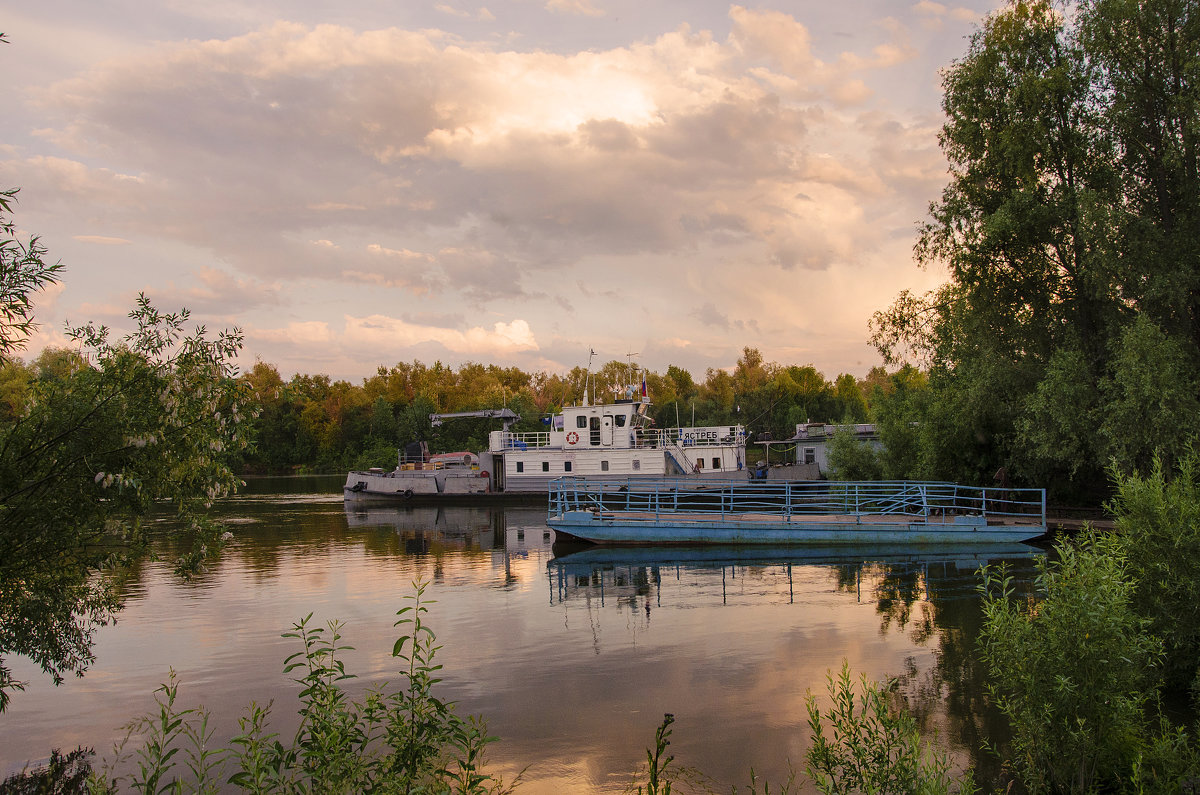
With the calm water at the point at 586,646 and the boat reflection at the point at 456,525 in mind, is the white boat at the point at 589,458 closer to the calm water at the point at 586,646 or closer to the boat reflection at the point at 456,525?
the boat reflection at the point at 456,525

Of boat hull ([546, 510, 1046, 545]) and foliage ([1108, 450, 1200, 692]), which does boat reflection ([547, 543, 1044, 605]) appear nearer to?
boat hull ([546, 510, 1046, 545])

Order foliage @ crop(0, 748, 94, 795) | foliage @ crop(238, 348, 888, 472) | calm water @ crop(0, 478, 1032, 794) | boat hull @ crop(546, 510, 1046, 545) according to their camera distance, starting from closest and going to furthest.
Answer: foliage @ crop(0, 748, 94, 795) → calm water @ crop(0, 478, 1032, 794) → boat hull @ crop(546, 510, 1046, 545) → foliage @ crop(238, 348, 888, 472)

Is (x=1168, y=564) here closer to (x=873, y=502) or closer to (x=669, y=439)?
(x=873, y=502)

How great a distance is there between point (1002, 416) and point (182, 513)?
25598 mm

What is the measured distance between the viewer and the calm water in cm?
941

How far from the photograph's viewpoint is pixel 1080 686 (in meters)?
6.58

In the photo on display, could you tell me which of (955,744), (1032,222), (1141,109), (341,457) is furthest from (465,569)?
(341,457)

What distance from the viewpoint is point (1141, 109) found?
70.4 ft

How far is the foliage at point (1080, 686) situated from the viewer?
6.48 m

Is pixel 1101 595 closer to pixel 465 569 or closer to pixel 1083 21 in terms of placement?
pixel 465 569

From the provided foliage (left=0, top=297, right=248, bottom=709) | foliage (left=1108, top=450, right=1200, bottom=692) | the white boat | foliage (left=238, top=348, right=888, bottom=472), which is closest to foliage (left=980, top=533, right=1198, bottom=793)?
foliage (left=1108, top=450, right=1200, bottom=692)

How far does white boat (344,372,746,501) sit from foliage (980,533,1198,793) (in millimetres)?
31811

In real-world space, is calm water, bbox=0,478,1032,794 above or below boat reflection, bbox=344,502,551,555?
above

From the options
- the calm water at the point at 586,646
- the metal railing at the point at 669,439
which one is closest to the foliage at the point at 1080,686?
the calm water at the point at 586,646
